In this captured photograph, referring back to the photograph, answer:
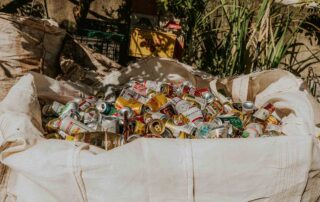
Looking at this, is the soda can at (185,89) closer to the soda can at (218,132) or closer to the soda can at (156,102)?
the soda can at (156,102)

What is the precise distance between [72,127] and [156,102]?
2.06 ft

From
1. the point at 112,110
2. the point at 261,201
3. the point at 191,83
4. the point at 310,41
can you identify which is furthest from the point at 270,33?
the point at 261,201

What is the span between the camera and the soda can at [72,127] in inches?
82.6

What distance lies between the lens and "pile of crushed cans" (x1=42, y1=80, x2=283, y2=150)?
2.10m

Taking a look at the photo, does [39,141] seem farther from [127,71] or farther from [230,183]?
[127,71]

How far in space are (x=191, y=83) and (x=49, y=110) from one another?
Answer: 1.15 meters

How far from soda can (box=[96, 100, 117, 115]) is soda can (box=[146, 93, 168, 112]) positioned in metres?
0.23

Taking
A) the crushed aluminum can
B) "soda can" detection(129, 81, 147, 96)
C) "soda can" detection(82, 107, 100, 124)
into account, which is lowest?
"soda can" detection(82, 107, 100, 124)

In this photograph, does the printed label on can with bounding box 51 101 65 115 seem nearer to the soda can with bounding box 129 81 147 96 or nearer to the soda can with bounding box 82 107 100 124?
the soda can with bounding box 82 107 100 124

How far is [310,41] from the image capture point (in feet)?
12.3

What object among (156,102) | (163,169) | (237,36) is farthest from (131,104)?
(237,36)

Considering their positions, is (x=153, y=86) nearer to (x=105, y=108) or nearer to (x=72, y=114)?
(x=105, y=108)

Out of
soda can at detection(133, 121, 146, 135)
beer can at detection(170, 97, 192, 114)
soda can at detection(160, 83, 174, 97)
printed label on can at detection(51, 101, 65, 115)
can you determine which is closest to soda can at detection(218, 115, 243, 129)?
beer can at detection(170, 97, 192, 114)

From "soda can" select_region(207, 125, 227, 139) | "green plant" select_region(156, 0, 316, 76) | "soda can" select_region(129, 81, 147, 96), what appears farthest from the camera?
"green plant" select_region(156, 0, 316, 76)
